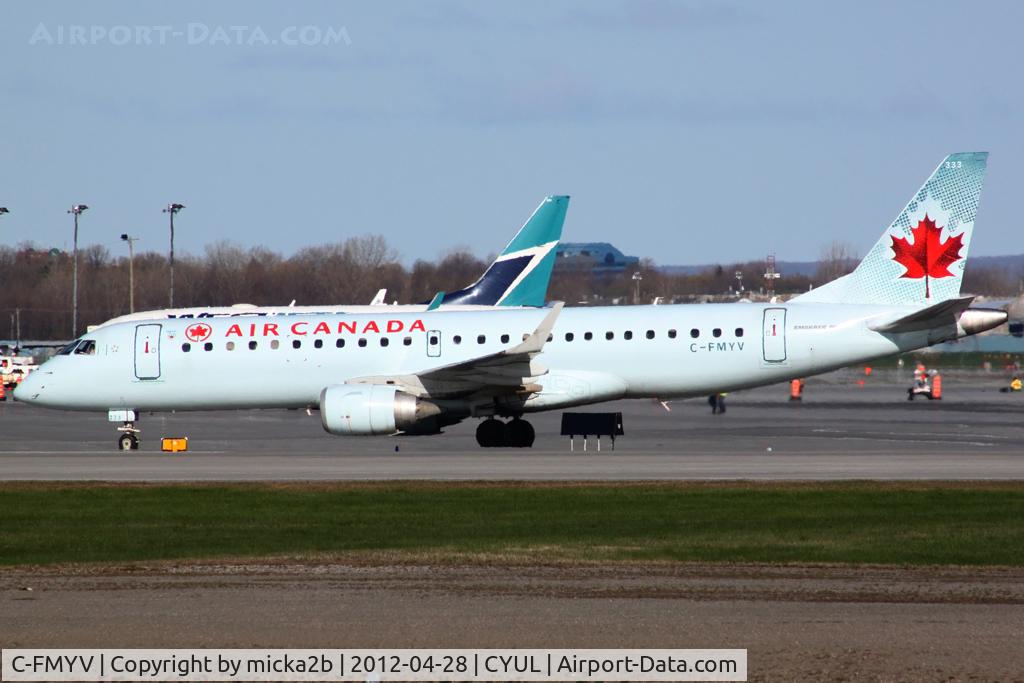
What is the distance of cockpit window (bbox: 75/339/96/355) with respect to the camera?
111ft

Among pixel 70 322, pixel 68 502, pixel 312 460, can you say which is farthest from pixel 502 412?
pixel 70 322

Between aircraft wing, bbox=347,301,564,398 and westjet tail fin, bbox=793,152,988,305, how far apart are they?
717 centimetres

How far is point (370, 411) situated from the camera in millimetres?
29562

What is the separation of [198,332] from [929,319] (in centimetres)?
1593

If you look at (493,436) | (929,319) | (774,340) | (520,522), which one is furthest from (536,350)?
(520,522)

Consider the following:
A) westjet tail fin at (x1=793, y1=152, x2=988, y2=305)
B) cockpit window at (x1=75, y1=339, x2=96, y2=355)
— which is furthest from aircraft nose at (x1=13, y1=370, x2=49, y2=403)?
westjet tail fin at (x1=793, y1=152, x2=988, y2=305)

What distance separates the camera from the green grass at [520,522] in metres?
16.0

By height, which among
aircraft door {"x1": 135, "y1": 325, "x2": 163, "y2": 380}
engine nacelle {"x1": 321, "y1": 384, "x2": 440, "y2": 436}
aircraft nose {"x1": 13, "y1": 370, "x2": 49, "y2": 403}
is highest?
aircraft door {"x1": 135, "y1": 325, "x2": 163, "y2": 380}

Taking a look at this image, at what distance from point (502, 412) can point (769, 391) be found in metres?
29.3

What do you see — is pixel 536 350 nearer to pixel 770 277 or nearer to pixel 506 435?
pixel 506 435

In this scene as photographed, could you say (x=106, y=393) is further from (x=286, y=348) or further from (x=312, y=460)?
(x=312, y=460)

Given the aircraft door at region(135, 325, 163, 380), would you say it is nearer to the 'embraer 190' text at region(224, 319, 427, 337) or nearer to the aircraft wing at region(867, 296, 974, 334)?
A: the 'embraer 190' text at region(224, 319, 427, 337)

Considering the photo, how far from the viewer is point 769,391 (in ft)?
193

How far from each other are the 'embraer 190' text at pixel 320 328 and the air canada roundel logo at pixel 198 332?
1.49ft
